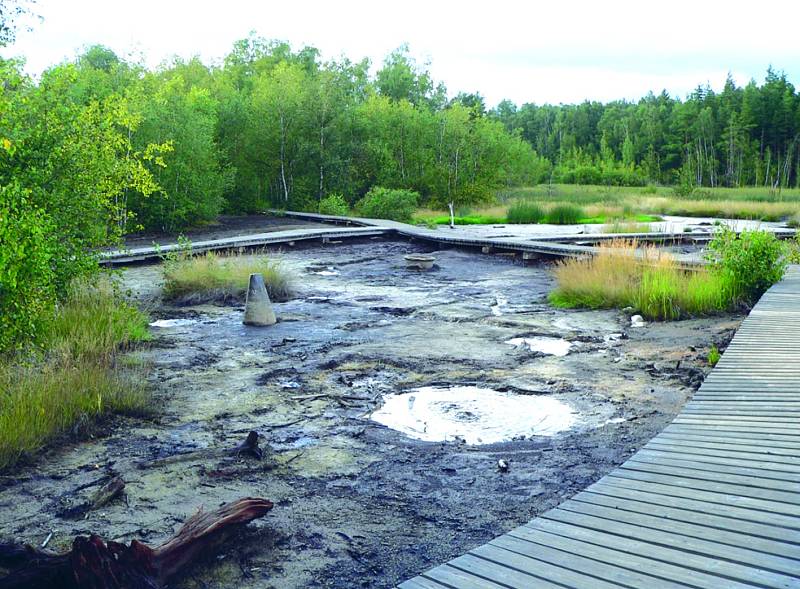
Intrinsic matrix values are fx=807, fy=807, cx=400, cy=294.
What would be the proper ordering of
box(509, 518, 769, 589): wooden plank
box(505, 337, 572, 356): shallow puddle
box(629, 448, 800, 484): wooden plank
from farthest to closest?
box(505, 337, 572, 356): shallow puddle, box(629, 448, 800, 484): wooden plank, box(509, 518, 769, 589): wooden plank

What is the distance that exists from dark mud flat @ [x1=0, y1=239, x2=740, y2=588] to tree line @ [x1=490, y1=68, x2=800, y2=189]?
156ft

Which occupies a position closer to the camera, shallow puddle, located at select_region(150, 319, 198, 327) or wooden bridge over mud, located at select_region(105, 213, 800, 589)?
wooden bridge over mud, located at select_region(105, 213, 800, 589)

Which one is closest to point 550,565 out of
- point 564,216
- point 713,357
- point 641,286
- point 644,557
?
point 644,557

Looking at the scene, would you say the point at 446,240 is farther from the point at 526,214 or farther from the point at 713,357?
the point at 713,357

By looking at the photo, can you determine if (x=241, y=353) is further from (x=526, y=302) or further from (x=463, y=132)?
(x=463, y=132)

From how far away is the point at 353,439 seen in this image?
617 cm

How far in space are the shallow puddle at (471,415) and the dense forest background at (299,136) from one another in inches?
159

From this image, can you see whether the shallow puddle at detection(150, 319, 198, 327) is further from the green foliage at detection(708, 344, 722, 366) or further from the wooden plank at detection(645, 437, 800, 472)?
the wooden plank at detection(645, 437, 800, 472)

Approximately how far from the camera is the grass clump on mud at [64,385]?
5.76m

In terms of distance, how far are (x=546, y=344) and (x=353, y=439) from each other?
12.7 ft

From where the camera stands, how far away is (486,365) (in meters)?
8.45

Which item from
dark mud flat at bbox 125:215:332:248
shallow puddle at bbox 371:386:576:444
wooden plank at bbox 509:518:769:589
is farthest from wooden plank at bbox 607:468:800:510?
dark mud flat at bbox 125:215:332:248

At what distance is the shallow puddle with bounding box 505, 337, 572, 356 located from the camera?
356 inches

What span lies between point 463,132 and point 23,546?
36.5 m
